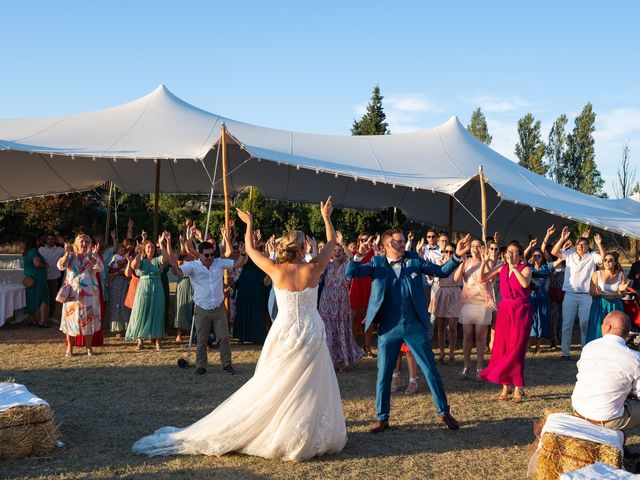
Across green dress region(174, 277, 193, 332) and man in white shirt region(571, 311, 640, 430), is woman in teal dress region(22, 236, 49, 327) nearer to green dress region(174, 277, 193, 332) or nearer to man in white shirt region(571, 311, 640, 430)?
green dress region(174, 277, 193, 332)

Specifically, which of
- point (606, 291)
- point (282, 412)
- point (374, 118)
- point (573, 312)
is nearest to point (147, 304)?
point (282, 412)

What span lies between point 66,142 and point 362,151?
15.3 ft

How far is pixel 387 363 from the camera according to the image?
16.8ft

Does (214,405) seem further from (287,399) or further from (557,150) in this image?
(557,150)

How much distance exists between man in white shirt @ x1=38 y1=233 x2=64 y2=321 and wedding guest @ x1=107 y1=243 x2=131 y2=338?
6.68ft

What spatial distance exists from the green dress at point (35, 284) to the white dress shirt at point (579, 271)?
26.4ft

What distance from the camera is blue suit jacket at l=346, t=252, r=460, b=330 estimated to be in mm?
5189

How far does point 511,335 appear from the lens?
6.29 m

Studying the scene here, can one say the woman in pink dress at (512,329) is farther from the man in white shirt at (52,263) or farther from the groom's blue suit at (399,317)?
the man in white shirt at (52,263)

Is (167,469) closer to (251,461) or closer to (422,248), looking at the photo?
(251,461)

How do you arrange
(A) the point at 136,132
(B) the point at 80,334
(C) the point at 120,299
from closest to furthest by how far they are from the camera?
(B) the point at 80,334
(C) the point at 120,299
(A) the point at 136,132

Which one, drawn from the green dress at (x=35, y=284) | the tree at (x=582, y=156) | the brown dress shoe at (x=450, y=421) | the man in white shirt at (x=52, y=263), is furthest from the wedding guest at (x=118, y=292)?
the tree at (x=582, y=156)

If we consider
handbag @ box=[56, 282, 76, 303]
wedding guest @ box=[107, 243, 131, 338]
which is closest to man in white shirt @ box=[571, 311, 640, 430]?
handbag @ box=[56, 282, 76, 303]

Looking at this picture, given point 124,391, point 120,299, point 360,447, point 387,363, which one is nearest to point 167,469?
point 360,447
